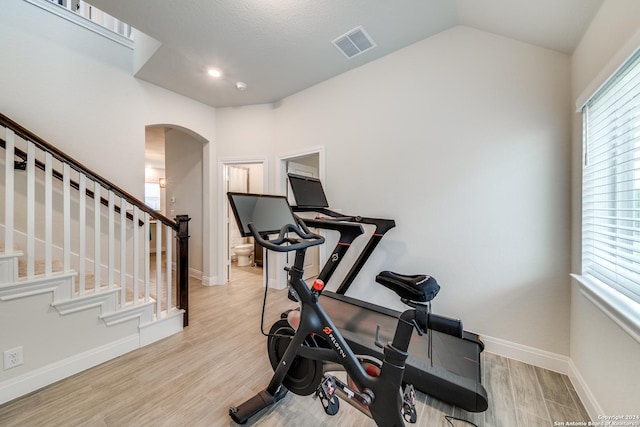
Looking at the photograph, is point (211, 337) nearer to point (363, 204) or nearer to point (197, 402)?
point (197, 402)

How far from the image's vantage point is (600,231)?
148 cm

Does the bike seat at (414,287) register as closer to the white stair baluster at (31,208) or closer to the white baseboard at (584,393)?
the white baseboard at (584,393)

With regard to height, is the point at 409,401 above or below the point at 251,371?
above

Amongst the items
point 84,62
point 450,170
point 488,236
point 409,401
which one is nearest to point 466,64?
point 450,170

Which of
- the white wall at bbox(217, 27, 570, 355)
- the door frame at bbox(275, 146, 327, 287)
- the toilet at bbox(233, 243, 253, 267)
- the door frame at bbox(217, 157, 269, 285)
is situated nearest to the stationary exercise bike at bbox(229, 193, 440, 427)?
the white wall at bbox(217, 27, 570, 355)

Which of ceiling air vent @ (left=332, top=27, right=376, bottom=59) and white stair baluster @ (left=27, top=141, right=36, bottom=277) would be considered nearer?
white stair baluster @ (left=27, top=141, right=36, bottom=277)

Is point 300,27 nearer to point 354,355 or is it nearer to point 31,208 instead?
point 31,208

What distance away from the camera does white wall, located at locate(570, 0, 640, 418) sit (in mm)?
1114

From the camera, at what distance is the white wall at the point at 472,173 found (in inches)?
72.1

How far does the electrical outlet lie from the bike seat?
2.58 m

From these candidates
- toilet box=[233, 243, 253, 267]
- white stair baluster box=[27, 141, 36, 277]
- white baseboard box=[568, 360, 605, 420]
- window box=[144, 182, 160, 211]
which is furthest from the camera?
window box=[144, 182, 160, 211]

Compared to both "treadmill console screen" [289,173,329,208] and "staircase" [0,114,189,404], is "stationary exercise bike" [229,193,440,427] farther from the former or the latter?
"staircase" [0,114,189,404]

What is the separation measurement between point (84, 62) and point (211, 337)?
3.35 meters

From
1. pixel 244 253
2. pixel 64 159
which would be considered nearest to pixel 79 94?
pixel 64 159
